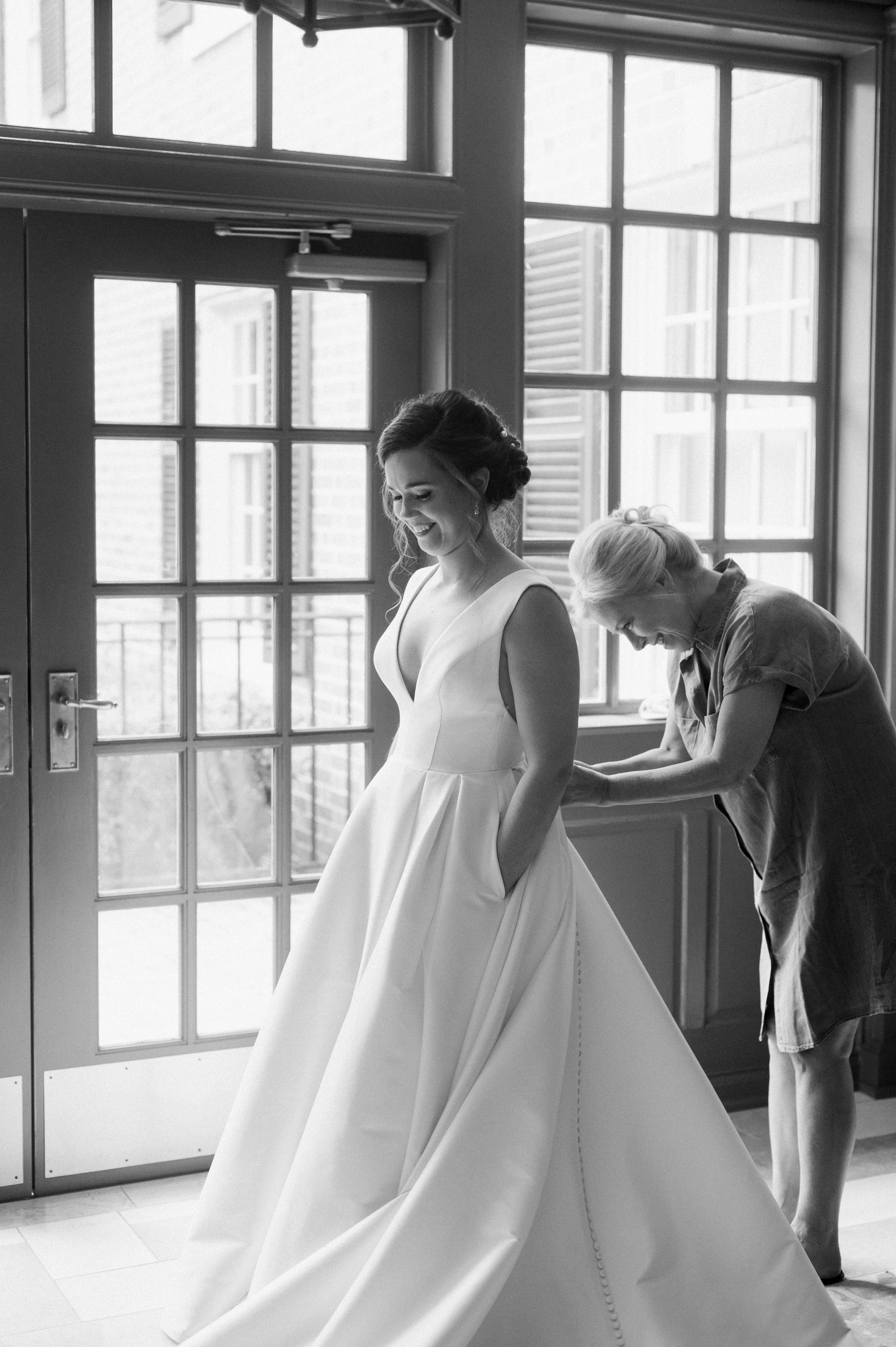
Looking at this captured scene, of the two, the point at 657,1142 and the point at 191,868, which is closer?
the point at 657,1142

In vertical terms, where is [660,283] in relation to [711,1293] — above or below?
above

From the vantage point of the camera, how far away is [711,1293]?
7.66 feet

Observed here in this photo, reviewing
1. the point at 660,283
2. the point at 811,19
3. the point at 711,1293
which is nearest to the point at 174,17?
the point at 660,283

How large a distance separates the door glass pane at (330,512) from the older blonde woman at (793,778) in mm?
876

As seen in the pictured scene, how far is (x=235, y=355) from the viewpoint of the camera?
323 cm

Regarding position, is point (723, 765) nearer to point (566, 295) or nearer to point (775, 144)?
point (566, 295)

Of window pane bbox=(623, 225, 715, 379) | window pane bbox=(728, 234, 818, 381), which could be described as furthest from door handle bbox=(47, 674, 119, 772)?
window pane bbox=(728, 234, 818, 381)

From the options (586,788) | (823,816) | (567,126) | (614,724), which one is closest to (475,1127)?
(586,788)

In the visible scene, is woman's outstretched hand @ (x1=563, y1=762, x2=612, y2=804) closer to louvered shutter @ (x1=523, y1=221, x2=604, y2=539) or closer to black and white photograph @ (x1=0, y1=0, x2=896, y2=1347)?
black and white photograph @ (x1=0, y1=0, x2=896, y2=1347)

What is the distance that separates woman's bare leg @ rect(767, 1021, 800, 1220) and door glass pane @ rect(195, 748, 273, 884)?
3.88 feet

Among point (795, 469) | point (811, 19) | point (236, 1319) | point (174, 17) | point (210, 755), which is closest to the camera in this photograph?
point (236, 1319)

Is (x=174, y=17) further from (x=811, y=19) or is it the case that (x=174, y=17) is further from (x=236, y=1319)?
(x=236, y=1319)

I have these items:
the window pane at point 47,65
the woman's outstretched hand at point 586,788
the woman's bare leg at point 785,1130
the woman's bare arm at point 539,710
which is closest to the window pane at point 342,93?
the window pane at point 47,65

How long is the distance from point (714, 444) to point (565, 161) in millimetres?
776
